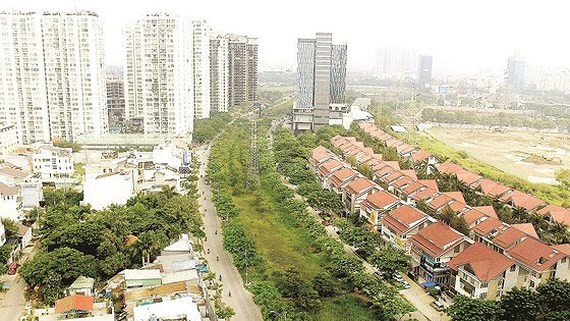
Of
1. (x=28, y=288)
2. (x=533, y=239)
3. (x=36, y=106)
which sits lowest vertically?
(x=28, y=288)

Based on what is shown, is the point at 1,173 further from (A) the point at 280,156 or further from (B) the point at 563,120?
(B) the point at 563,120

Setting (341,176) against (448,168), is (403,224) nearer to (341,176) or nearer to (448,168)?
(341,176)

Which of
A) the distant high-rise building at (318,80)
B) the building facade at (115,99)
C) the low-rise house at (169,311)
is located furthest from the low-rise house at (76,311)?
the building facade at (115,99)

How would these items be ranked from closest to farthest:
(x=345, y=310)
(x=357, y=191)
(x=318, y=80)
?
(x=345, y=310) < (x=357, y=191) < (x=318, y=80)

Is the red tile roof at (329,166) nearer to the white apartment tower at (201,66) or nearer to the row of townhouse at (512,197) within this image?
the row of townhouse at (512,197)

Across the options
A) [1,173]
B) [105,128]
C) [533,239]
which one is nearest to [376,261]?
[533,239]

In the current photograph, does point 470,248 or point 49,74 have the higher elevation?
point 49,74

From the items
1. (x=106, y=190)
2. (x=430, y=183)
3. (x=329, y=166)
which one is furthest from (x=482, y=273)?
(x=106, y=190)
